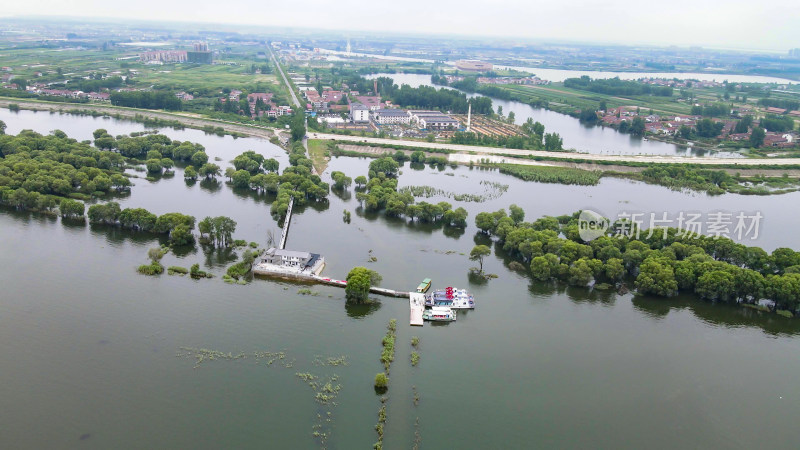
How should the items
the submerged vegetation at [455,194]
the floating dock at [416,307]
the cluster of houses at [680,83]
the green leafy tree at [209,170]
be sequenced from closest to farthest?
the floating dock at [416,307] → the submerged vegetation at [455,194] → the green leafy tree at [209,170] → the cluster of houses at [680,83]

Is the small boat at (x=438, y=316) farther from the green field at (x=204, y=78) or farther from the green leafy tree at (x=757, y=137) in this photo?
the green field at (x=204, y=78)

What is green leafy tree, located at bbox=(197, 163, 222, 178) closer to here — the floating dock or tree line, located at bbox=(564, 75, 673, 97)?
the floating dock

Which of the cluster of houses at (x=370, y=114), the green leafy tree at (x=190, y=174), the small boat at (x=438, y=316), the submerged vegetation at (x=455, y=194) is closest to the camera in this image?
the small boat at (x=438, y=316)

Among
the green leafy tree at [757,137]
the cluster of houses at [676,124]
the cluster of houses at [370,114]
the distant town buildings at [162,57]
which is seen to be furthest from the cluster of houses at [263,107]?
the green leafy tree at [757,137]

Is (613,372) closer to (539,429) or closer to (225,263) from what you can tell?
(539,429)

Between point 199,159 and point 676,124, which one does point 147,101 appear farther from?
point 676,124

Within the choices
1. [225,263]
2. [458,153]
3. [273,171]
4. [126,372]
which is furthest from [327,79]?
[126,372]
